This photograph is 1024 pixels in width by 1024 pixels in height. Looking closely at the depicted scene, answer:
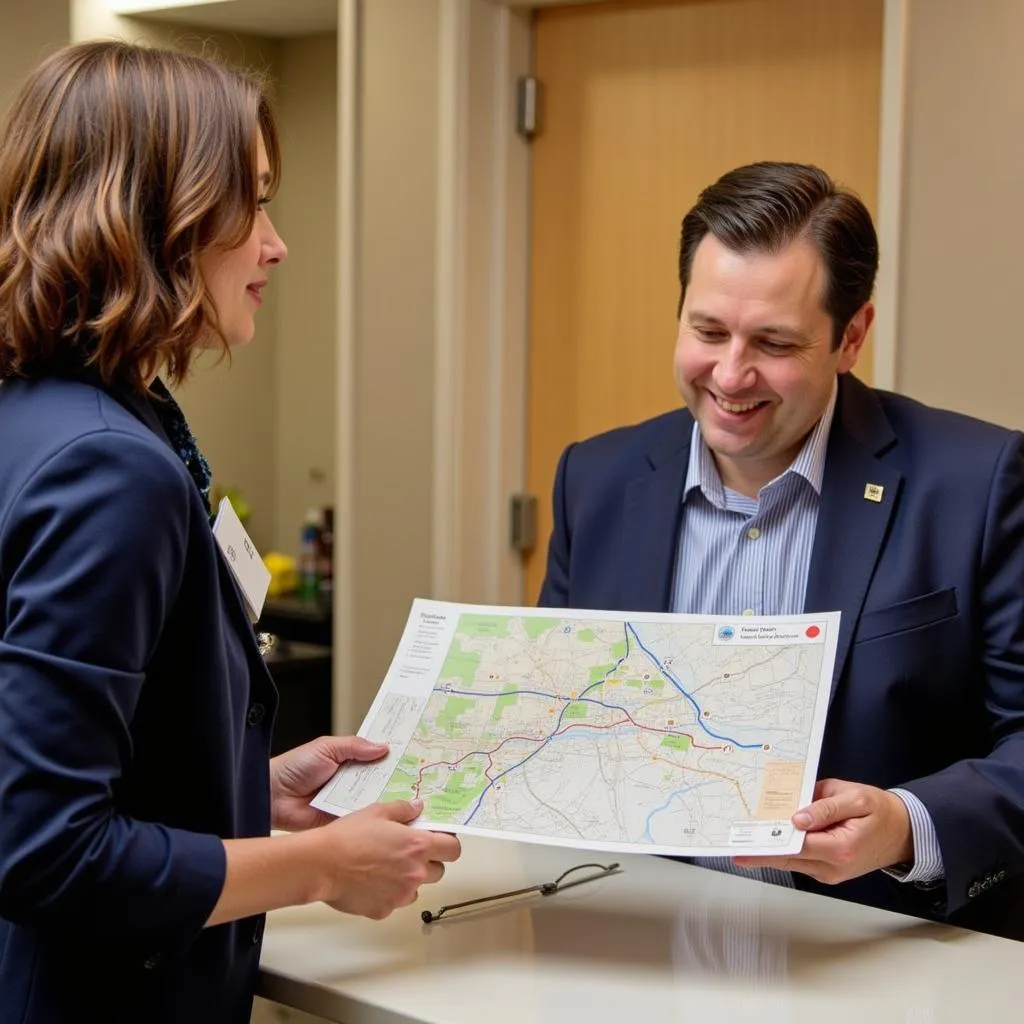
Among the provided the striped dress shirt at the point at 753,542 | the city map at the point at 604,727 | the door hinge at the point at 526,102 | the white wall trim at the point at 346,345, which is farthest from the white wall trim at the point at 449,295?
the city map at the point at 604,727

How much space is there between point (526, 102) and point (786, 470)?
6.52 ft

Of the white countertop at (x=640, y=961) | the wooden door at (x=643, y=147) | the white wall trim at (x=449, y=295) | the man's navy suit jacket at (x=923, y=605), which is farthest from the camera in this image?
the white wall trim at (x=449, y=295)

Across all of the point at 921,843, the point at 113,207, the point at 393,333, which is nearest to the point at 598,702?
the point at 921,843

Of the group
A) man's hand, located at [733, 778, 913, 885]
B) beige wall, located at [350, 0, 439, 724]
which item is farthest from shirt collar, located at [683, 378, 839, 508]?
beige wall, located at [350, 0, 439, 724]

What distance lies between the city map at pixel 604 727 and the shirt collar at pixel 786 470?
45 centimetres

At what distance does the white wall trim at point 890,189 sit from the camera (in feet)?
9.75

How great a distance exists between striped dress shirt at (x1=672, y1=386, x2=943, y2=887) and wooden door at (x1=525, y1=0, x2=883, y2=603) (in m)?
1.40

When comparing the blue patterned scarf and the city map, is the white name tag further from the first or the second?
the city map

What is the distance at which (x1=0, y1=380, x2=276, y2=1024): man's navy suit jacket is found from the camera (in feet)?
3.74

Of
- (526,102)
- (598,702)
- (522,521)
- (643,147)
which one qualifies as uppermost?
(526,102)

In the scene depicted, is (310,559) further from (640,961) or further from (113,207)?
(113,207)

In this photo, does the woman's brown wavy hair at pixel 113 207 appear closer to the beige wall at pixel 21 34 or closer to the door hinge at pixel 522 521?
the door hinge at pixel 522 521

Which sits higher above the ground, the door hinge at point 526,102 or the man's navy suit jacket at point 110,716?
the door hinge at point 526,102

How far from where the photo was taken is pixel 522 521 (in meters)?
3.81
